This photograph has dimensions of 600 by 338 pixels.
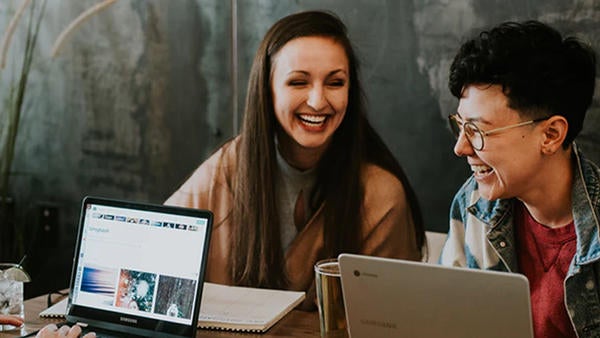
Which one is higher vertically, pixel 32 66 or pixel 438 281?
pixel 32 66

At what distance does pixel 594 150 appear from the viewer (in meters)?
2.57

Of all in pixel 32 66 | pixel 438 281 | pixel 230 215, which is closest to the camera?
pixel 438 281

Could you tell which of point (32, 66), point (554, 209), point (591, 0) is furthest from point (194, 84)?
point (554, 209)

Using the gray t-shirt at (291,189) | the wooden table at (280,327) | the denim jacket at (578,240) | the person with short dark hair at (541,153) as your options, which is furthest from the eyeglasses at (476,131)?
the gray t-shirt at (291,189)

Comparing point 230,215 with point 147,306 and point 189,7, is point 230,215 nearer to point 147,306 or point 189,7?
point 147,306

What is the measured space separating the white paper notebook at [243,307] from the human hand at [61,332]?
25 centimetres

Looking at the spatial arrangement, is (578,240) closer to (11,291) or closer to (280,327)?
(280,327)

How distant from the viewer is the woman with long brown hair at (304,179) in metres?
2.25

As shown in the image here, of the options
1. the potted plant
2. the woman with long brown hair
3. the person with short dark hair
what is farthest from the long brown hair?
the potted plant

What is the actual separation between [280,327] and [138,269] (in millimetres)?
327

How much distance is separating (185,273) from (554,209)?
2.68 feet

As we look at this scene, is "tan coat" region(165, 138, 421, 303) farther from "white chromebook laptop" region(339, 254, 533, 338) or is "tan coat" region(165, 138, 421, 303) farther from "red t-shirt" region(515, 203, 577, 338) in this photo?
"white chromebook laptop" region(339, 254, 533, 338)

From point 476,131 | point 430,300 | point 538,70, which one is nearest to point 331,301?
point 430,300

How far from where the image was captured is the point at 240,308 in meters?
1.82
